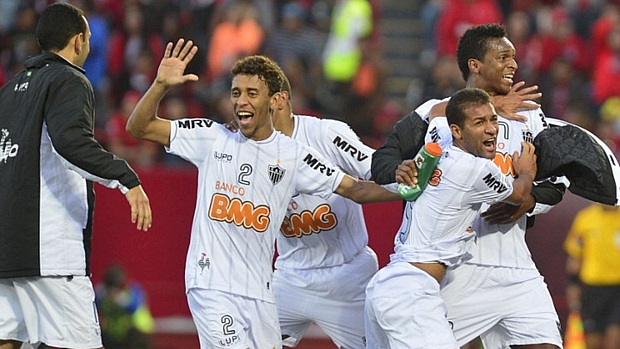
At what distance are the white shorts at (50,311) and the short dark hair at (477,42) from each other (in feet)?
9.13

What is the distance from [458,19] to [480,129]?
9.38m

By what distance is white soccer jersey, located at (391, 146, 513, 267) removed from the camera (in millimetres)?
7500

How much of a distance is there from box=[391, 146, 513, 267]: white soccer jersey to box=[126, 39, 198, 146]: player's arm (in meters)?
1.58

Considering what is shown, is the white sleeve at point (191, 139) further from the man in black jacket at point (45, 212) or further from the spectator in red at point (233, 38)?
the spectator in red at point (233, 38)

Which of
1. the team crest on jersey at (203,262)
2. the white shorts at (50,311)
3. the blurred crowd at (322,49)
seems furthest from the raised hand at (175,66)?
the blurred crowd at (322,49)

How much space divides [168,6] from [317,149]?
28.6ft

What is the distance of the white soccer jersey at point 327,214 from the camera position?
28.1 feet

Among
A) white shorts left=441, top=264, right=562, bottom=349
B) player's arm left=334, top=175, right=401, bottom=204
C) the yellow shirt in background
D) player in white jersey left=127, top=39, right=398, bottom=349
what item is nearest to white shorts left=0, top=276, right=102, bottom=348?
player in white jersey left=127, top=39, right=398, bottom=349

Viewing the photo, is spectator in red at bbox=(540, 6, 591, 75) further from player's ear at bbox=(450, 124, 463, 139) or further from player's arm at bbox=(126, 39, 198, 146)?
player's arm at bbox=(126, 39, 198, 146)

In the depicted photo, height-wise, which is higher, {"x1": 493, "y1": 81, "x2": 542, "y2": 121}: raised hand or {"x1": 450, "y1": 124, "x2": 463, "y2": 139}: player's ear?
{"x1": 493, "y1": 81, "x2": 542, "y2": 121}: raised hand

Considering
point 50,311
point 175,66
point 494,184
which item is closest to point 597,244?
point 494,184

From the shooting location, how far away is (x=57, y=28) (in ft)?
25.7

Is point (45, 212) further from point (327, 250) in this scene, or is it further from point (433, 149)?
point (433, 149)

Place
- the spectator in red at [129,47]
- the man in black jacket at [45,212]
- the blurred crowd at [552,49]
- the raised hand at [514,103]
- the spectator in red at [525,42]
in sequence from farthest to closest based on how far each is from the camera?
the spectator in red at [129,47]
the spectator in red at [525,42]
the blurred crowd at [552,49]
the raised hand at [514,103]
the man in black jacket at [45,212]
